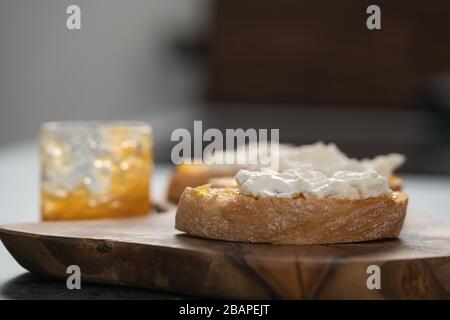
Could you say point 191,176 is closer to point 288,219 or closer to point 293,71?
point 288,219

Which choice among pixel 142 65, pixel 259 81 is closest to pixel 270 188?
pixel 259 81

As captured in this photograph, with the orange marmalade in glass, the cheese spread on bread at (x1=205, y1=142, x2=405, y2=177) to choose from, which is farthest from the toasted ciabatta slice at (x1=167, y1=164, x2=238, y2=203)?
the orange marmalade in glass

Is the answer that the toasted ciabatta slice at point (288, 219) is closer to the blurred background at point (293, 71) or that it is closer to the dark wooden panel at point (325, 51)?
the blurred background at point (293, 71)

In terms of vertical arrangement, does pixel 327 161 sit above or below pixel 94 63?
below

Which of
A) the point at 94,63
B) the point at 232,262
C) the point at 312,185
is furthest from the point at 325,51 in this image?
the point at 232,262

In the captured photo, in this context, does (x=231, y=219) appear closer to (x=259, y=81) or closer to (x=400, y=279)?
(x=400, y=279)

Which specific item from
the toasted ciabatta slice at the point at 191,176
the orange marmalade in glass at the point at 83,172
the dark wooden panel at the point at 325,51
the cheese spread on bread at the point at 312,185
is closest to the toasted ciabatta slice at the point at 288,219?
the cheese spread on bread at the point at 312,185

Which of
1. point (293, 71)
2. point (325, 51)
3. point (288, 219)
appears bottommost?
point (288, 219)
